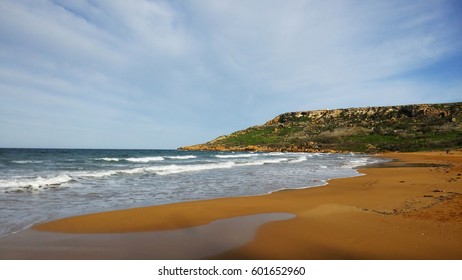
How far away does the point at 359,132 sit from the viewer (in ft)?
235

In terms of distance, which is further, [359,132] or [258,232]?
[359,132]

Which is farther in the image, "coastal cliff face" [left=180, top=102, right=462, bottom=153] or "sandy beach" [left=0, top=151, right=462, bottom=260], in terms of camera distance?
"coastal cliff face" [left=180, top=102, right=462, bottom=153]

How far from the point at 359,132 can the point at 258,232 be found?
2856 inches

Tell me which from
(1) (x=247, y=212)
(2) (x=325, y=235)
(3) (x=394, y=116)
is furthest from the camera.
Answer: (3) (x=394, y=116)

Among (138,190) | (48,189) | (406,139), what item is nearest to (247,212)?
(138,190)

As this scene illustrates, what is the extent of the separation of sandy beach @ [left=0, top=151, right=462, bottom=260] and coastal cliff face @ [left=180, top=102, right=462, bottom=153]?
55.7 metres

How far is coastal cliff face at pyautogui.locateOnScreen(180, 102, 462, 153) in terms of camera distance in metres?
59.2

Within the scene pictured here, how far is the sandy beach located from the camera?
459 centimetres

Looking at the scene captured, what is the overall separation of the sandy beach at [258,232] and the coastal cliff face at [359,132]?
5571 centimetres

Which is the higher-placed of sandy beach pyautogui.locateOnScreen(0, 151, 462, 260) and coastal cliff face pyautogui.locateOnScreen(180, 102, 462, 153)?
coastal cliff face pyautogui.locateOnScreen(180, 102, 462, 153)

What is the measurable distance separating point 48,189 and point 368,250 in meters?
11.7

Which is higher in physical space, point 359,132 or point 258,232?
point 359,132
